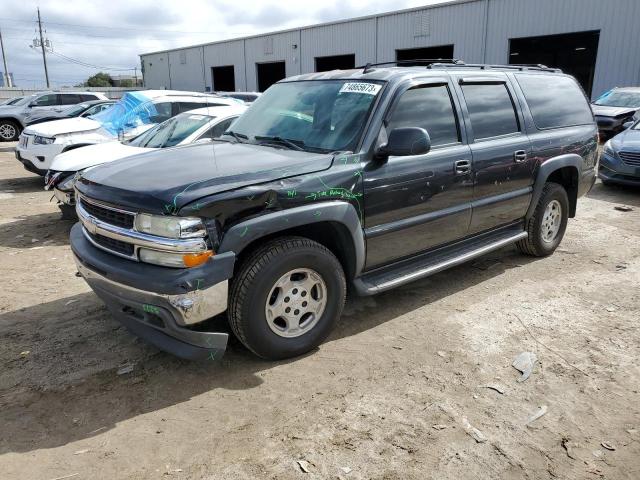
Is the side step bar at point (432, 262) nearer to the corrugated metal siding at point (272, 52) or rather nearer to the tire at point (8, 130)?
the tire at point (8, 130)

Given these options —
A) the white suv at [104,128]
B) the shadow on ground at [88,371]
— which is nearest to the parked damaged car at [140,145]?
the white suv at [104,128]

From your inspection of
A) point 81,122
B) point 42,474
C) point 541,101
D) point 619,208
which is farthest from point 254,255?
point 81,122

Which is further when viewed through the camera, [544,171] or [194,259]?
[544,171]

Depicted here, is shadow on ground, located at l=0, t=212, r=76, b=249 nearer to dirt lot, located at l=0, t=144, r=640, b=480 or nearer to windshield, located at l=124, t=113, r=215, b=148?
windshield, located at l=124, t=113, r=215, b=148

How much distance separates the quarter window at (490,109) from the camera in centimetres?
448

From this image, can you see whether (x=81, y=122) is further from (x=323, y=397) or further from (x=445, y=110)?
(x=323, y=397)

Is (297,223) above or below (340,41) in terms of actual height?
below

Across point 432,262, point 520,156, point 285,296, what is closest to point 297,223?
point 285,296

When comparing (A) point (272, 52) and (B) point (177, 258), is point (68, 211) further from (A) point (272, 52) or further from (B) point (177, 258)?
(A) point (272, 52)

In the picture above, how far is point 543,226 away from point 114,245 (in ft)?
14.4

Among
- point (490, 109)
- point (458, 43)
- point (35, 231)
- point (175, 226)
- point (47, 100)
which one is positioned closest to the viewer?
point (175, 226)

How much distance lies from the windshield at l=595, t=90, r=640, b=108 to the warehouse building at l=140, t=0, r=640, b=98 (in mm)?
4076

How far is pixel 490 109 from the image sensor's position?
4.68m

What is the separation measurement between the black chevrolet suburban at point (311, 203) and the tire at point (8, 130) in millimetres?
18202
